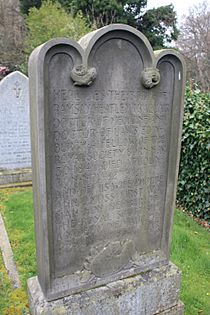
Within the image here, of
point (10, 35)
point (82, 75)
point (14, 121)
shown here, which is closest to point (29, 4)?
point (10, 35)

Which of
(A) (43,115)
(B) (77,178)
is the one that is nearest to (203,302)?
(B) (77,178)

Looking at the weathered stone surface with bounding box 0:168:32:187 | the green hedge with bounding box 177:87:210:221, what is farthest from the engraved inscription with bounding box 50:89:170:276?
the weathered stone surface with bounding box 0:168:32:187

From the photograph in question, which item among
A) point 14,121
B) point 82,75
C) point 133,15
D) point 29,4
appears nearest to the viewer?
point 82,75

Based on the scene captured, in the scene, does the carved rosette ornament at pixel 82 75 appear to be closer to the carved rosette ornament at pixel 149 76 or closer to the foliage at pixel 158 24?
the carved rosette ornament at pixel 149 76

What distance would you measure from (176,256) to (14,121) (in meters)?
4.60

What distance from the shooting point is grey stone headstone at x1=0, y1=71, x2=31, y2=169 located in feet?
20.6

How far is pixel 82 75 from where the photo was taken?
2016 mm

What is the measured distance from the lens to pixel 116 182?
A: 247 centimetres

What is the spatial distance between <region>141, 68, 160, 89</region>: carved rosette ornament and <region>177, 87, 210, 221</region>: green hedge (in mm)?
2934

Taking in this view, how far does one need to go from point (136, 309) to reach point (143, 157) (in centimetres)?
147

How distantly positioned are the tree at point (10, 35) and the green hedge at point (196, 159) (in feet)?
52.6

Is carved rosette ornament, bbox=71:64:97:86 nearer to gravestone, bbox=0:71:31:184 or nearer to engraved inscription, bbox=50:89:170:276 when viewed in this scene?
engraved inscription, bbox=50:89:170:276

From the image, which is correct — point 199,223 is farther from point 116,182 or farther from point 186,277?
point 116,182

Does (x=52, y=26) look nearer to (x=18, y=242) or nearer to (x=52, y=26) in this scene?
(x=52, y=26)
